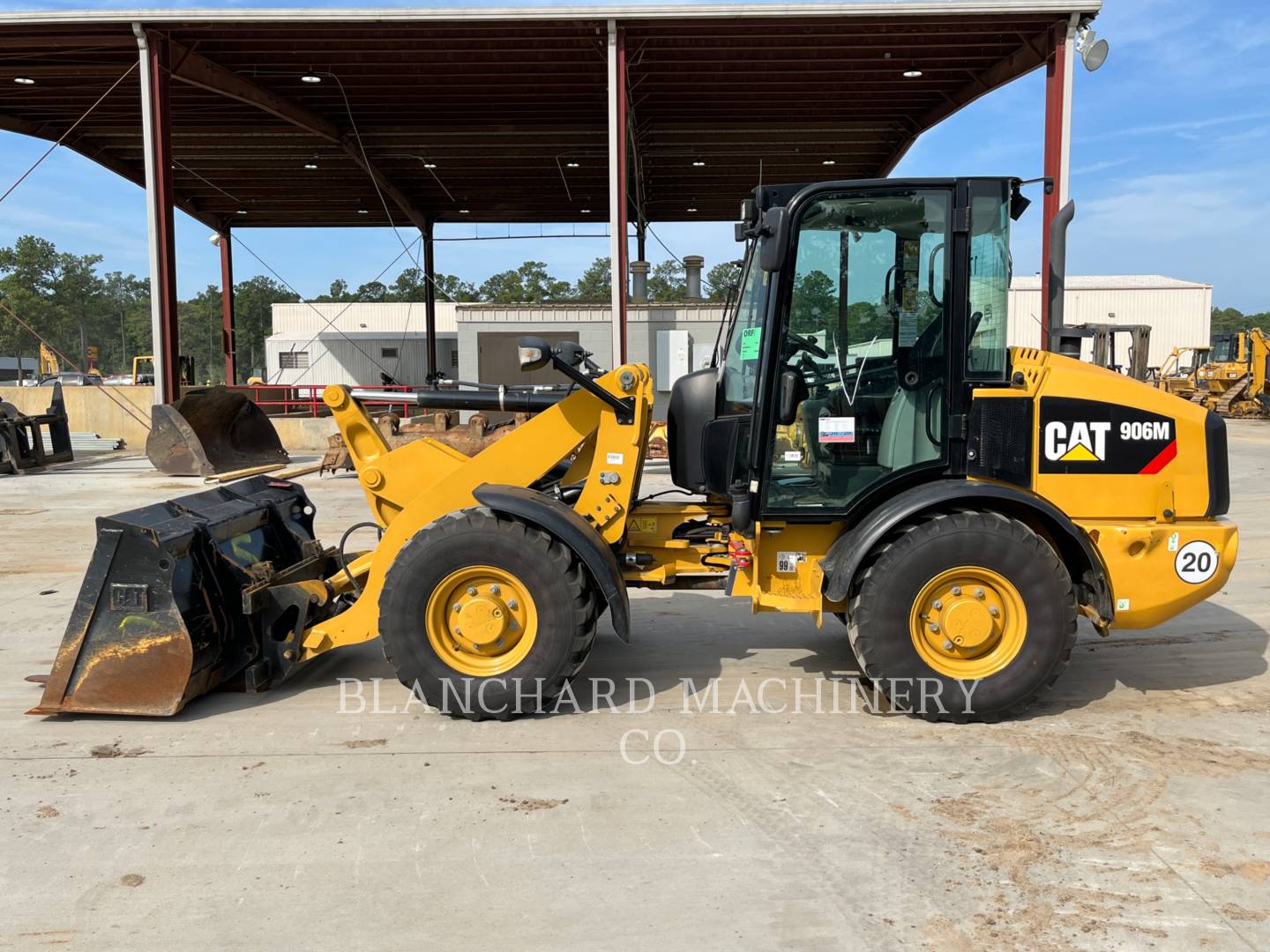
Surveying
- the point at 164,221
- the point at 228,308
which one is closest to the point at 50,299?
the point at 228,308

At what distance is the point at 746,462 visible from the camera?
4.50 meters

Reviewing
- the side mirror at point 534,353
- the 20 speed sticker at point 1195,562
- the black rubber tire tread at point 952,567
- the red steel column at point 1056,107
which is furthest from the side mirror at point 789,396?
the red steel column at point 1056,107

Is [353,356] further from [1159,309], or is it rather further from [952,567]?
[952,567]

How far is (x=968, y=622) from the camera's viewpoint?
4277mm

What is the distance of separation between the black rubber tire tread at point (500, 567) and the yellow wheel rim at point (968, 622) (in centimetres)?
155

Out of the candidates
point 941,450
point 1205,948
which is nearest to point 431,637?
point 941,450

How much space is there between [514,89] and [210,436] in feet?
27.0

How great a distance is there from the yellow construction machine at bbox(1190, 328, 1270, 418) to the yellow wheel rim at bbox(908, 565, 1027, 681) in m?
29.2

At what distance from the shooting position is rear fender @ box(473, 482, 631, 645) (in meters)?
4.36

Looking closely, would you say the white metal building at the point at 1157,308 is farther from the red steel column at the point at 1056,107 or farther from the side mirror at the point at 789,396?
the side mirror at the point at 789,396

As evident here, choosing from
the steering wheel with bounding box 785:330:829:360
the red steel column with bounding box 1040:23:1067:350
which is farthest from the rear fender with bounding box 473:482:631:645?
the red steel column with bounding box 1040:23:1067:350

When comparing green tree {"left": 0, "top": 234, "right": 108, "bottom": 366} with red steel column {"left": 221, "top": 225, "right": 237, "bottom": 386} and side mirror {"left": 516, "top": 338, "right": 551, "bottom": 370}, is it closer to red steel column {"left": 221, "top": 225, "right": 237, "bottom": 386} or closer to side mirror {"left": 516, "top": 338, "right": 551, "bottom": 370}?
red steel column {"left": 221, "top": 225, "right": 237, "bottom": 386}

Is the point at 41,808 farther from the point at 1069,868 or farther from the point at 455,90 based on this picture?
the point at 455,90

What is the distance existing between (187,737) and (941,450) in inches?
145
